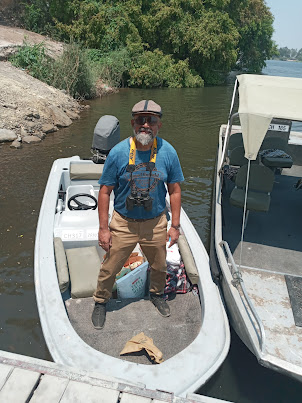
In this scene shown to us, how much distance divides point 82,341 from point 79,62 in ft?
55.1

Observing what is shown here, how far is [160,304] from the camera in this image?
3896mm

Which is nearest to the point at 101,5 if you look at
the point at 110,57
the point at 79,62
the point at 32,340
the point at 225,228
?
the point at 110,57

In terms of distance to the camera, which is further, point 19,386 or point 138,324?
point 138,324

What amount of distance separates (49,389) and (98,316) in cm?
117

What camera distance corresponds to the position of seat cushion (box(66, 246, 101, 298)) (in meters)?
4.04

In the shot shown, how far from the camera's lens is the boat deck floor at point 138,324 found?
11.4ft

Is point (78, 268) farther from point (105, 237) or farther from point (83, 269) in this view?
point (105, 237)

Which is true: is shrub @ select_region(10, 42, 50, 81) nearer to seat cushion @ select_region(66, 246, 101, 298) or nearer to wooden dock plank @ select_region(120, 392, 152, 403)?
seat cushion @ select_region(66, 246, 101, 298)

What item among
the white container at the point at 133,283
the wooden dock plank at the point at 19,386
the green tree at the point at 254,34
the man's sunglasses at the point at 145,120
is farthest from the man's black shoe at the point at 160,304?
the green tree at the point at 254,34

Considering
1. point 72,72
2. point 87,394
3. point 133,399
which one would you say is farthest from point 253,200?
point 72,72

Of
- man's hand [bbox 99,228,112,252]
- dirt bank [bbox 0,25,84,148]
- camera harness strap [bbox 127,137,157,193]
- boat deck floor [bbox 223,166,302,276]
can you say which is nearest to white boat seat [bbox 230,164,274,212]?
boat deck floor [bbox 223,166,302,276]

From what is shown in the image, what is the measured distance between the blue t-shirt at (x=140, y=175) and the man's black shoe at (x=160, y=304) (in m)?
1.12

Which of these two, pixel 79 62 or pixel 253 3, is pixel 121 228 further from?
pixel 253 3

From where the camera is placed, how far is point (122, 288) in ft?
13.1
